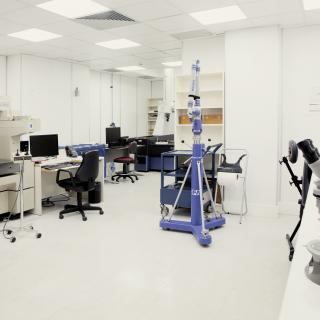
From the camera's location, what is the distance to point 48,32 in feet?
17.6

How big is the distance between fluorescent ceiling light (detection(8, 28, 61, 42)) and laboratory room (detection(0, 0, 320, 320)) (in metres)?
0.03

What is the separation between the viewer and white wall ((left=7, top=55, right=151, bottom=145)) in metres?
7.11

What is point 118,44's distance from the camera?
6.33 meters

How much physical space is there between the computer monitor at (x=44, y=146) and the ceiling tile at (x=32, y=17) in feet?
5.90

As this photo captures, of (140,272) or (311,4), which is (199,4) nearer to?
(311,4)

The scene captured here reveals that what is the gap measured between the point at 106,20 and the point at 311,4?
260cm

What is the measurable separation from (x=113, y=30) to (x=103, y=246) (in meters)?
3.24

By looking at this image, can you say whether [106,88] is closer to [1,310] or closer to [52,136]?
[52,136]

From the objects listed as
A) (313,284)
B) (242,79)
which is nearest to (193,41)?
(242,79)

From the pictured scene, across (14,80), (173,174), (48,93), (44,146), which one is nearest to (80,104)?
(48,93)

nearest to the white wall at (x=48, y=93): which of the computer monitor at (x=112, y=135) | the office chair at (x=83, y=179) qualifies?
the computer monitor at (x=112, y=135)

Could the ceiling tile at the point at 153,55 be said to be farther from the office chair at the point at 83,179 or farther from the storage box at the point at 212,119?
the office chair at the point at 83,179

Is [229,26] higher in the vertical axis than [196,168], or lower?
higher

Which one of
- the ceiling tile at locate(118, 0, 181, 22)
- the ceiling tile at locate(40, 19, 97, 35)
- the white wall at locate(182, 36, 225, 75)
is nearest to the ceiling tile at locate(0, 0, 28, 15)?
the ceiling tile at locate(40, 19, 97, 35)
